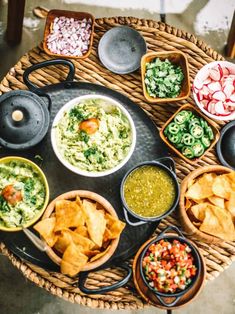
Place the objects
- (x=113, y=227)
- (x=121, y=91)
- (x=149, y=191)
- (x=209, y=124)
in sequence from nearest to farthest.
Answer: (x=113, y=227)
(x=149, y=191)
(x=209, y=124)
(x=121, y=91)

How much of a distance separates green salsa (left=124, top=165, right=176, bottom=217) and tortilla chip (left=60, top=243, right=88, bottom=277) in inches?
13.3

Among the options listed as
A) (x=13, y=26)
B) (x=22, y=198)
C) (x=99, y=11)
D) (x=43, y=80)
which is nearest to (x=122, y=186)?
(x=22, y=198)

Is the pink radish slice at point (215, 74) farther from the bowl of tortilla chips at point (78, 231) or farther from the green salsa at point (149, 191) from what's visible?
the bowl of tortilla chips at point (78, 231)

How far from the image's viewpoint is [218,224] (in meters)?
2.69

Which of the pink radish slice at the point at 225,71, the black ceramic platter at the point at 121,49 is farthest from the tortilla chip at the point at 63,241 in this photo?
the pink radish slice at the point at 225,71

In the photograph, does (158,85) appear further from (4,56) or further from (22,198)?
(4,56)

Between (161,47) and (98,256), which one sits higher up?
(161,47)

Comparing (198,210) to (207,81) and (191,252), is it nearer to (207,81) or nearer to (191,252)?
(191,252)

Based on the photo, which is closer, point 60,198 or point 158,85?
point 60,198

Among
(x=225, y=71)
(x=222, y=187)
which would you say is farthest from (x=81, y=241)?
(x=225, y=71)

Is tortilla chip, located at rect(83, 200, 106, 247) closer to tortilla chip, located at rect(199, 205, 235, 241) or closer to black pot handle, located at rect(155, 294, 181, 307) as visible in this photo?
black pot handle, located at rect(155, 294, 181, 307)

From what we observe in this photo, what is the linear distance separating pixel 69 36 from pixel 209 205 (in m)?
1.13

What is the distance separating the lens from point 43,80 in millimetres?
2906

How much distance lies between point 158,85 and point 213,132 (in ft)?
1.20
